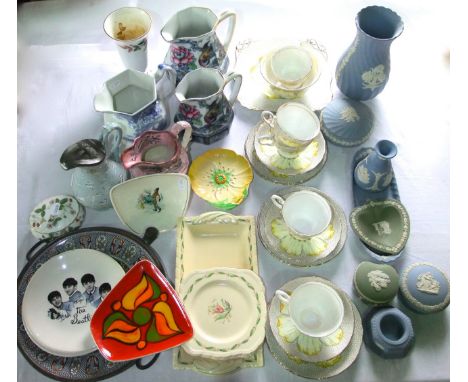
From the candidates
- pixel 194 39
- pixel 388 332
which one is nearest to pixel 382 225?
pixel 388 332

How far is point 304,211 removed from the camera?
94 centimetres

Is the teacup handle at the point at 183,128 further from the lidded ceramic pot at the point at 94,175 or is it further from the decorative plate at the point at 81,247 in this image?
the decorative plate at the point at 81,247

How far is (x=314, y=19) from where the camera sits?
48.0 inches

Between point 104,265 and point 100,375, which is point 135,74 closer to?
point 104,265

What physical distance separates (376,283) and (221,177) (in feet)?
1.23

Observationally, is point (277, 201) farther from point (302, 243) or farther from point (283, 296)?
point (283, 296)

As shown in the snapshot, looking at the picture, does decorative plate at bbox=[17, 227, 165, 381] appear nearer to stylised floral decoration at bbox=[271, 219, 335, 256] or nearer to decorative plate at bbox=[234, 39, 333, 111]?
stylised floral decoration at bbox=[271, 219, 335, 256]

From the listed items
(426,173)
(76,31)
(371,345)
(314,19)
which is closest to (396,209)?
(426,173)

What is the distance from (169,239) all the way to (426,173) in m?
0.59

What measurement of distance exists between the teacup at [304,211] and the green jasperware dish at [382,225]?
6cm

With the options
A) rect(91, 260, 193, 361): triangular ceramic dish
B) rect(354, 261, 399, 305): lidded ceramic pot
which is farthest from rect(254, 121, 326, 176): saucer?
rect(91, 260, 193, 361): triangular ceramic dish

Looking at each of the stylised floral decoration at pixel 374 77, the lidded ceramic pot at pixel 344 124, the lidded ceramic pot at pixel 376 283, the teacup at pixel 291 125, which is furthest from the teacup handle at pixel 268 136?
the lidded ceramic pot at pixel 376 283

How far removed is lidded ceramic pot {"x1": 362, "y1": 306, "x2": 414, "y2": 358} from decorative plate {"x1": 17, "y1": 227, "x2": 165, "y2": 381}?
403 millimetres

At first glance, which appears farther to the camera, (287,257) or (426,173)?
(426,173)
